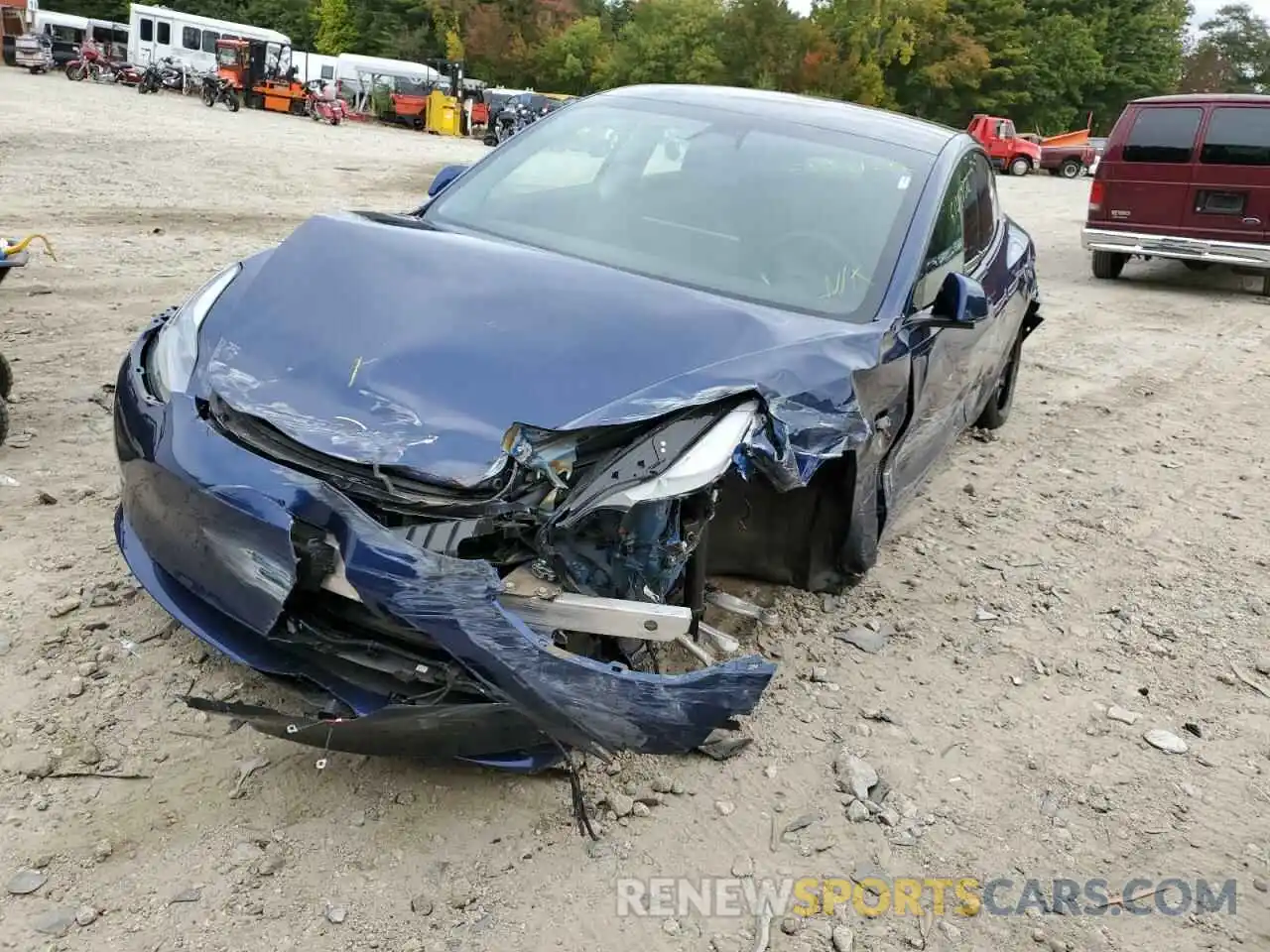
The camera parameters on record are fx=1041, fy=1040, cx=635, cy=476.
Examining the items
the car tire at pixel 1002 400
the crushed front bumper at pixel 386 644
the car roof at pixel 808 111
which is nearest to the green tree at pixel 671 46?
the car tire at pixel 1002 400

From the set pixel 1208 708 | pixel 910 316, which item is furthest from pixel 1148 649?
pixel 910 316

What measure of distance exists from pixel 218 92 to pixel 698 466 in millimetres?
35943

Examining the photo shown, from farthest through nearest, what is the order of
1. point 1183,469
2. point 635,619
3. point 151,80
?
point 151,80 → point 1183,469 → point 635,619

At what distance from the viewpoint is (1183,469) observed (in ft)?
18.2

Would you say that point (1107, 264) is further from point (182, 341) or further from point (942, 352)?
point (182, 341)

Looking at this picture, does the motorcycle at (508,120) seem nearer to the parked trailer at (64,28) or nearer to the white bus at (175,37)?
the white bus at (175,37)

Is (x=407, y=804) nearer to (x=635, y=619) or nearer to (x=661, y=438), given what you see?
(x=635, y=619)

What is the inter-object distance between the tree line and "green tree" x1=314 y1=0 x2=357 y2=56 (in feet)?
20.5

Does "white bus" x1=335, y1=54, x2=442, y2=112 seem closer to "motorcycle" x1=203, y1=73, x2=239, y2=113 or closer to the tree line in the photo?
"motorcycle" x1=203, y1=73, x2=239, y2=113

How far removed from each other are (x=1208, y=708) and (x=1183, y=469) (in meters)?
2.59

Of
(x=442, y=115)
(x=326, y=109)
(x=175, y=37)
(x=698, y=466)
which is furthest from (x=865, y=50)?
(x=698, y=466)

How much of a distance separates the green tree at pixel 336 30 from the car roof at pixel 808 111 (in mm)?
69019

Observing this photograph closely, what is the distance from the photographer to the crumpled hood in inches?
96.0

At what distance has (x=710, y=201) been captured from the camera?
362 cm
